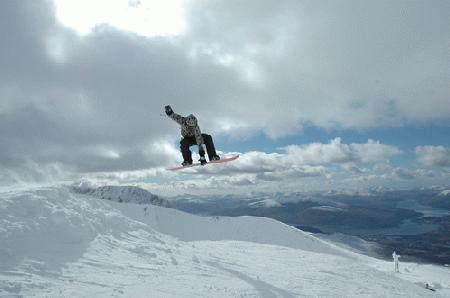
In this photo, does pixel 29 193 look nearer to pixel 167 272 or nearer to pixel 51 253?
pixel 51 253

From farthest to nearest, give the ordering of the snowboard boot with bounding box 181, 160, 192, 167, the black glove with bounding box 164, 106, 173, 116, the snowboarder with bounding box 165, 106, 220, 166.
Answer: the snowboard boot with bounding box 181, 160, 192, 167, the snowboarder with bounding box 165, 106, 220, 166, the black glove with bounding box 164, 106, 173, 116

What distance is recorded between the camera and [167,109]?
17.2 metres

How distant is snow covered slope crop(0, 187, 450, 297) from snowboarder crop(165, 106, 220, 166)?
6.54 m

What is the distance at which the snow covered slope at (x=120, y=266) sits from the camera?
13.1 meters

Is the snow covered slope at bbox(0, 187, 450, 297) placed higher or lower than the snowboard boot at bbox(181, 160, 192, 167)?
lower

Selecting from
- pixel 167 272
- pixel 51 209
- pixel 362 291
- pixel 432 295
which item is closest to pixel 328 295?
pixel 362 291

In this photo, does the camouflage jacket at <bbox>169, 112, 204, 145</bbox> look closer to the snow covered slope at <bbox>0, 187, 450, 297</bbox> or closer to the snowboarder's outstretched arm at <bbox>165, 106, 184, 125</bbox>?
the snowboarder's outstretched arm at <bbox>165, 106, 184, 125</bbox>

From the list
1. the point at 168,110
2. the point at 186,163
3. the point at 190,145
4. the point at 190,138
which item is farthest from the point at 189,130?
the point at 186,163

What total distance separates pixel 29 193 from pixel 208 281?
38.9 ft

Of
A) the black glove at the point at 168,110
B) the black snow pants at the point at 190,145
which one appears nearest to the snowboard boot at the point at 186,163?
the black snow pants at the point at 190,145

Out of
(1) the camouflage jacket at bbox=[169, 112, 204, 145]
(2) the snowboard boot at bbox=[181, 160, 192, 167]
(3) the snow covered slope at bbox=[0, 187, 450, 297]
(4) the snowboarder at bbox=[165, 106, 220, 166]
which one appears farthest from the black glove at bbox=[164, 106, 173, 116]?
(3) the snow covered slope at bbox=[0, 187, 450, 297]

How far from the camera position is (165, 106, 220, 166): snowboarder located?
17828mm

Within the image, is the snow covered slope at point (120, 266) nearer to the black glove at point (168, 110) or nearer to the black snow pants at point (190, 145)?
the black snow pants at point (190, 145)

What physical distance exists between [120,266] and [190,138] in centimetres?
793
